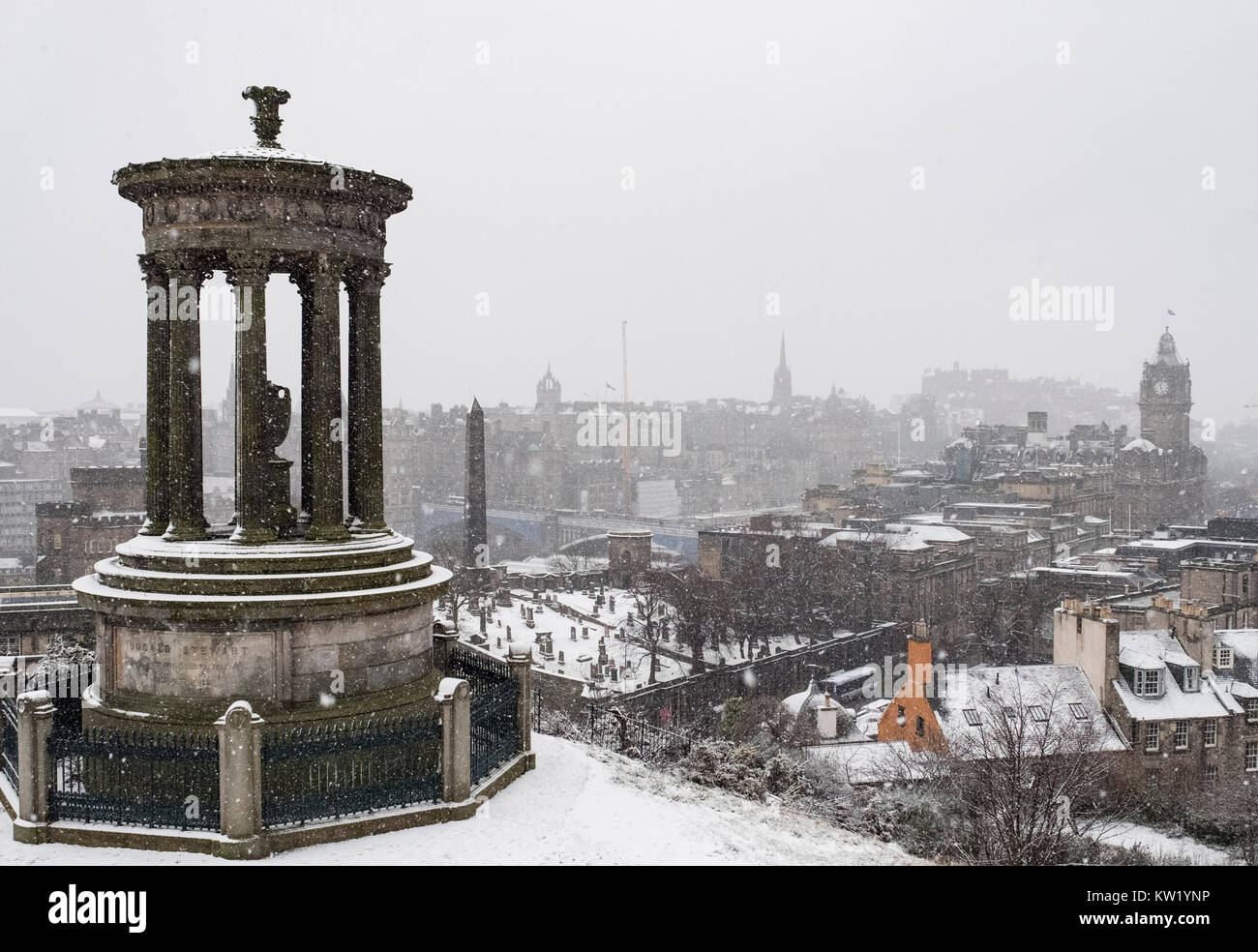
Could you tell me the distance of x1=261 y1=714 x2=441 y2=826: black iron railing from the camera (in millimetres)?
11562

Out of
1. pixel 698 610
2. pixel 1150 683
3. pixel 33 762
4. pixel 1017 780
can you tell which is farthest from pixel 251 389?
pixel 698 610

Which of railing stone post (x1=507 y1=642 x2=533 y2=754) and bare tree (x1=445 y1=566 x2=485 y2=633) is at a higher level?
railing stone post (x1=507 y1=642 x2=533 y2=754)

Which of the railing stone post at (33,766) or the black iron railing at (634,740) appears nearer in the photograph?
the railing stone post at (33,766)

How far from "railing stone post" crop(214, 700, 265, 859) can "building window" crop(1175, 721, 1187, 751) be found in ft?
112

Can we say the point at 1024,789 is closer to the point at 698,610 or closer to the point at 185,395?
the point at 185,395

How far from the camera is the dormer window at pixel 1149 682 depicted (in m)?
37.6

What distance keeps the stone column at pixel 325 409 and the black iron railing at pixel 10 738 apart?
392 cm

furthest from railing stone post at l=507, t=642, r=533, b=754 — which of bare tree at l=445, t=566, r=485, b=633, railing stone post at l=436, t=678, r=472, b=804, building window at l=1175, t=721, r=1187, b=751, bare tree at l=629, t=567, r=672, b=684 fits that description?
bare tree at l=445, t=566, r=485, b=633

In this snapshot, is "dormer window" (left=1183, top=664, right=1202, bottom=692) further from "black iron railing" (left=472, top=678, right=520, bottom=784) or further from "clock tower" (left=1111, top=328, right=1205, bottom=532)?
"clock tower" (left=1111, top=328, right=1205, bottom=532)

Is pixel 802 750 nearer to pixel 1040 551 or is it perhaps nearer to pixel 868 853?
pixel 868 853

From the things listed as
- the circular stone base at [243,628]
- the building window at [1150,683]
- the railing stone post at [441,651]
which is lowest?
the building window at [1150,683]

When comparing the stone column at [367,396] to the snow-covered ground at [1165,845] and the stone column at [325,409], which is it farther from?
the snow-covered ground at [1165,845]

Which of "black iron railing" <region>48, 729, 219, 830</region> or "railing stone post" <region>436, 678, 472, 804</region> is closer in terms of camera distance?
"black iron railing" <region>48, 729, 219, 830</region>

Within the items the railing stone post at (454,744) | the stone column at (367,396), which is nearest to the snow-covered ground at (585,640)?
the stone column at (367,396)
